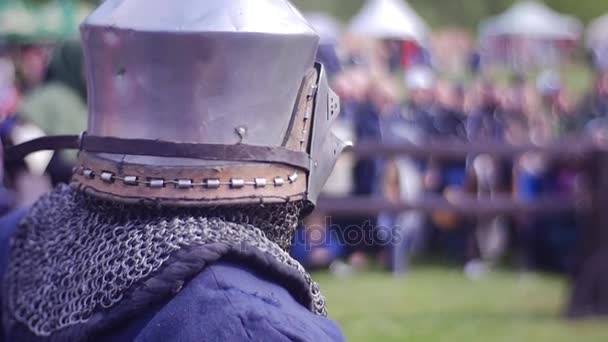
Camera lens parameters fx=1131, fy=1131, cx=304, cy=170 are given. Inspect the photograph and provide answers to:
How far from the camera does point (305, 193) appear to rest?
1826 mm

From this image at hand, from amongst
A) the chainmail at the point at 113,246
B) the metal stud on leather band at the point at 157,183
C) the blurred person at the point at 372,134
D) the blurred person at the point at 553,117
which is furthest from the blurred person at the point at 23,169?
the blurred person at the point at 553,117

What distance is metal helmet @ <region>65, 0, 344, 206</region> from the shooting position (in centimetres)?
170

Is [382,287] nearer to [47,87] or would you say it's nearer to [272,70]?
[47,87]

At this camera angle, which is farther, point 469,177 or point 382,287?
point 469,177

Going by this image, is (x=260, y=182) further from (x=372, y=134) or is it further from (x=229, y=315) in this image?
(x=372, y=134)

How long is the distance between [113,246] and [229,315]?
0.26 meters

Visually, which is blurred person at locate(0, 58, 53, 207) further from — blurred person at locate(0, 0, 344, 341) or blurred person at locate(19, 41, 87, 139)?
blurred person at locate(0, 0, 344, 341)

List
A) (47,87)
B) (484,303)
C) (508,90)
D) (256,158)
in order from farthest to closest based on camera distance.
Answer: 1. (508,90)
2. (484,303)
3. (47,87)
4. (256,158)

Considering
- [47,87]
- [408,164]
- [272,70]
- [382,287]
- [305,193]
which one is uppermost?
[272,70]

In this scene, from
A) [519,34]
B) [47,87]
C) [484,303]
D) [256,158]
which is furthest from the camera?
[519,34]

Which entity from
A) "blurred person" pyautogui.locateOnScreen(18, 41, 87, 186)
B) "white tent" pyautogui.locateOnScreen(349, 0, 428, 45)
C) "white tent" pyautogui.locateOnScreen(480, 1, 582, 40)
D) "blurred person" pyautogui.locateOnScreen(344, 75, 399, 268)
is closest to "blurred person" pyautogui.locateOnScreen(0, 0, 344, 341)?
"blurred person" pyautogui.locateOnScreen(18, 41, 87, 186)

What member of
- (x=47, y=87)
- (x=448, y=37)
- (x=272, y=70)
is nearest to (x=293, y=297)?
(x=272, y=70)

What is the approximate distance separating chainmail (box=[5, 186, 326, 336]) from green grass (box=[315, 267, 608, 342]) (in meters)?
4.63

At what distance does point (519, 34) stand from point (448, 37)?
400 centimetres
